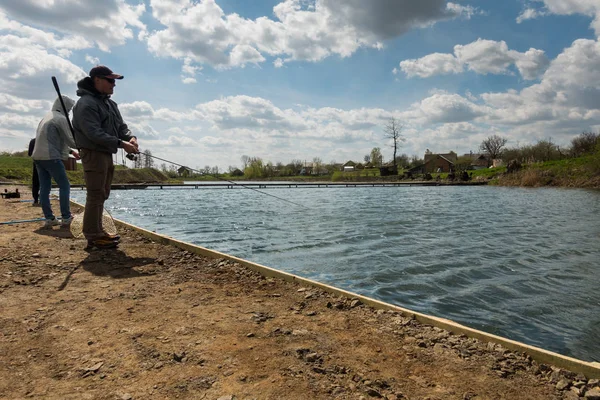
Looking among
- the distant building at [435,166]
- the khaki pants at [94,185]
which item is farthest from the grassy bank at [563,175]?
the khaki pants at [94,185]

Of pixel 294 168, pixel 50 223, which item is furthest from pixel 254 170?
pixel 50 223

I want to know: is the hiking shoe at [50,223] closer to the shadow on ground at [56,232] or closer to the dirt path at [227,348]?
the shadow on ground at [56,232]

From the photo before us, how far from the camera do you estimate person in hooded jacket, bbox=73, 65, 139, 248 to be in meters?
5.03

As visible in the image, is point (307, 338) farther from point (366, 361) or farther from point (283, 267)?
point (283, 267)

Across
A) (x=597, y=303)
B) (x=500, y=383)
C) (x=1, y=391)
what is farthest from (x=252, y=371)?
(x=597, y=303)

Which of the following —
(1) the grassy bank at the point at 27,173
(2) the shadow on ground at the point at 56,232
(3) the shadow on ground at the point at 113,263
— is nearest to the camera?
(3) the shadow on ground at the point at 113,263

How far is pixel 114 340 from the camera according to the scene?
273 cm

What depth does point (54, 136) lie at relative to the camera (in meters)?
6.74

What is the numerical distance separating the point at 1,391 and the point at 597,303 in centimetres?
650

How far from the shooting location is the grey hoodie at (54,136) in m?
6.66

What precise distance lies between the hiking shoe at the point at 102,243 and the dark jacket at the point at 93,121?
1.37 meters

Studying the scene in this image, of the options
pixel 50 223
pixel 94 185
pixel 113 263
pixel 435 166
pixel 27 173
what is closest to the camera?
pixel 113 263

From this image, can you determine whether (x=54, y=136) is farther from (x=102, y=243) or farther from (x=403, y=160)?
(x=403, y=160)

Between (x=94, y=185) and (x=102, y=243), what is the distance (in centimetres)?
92
